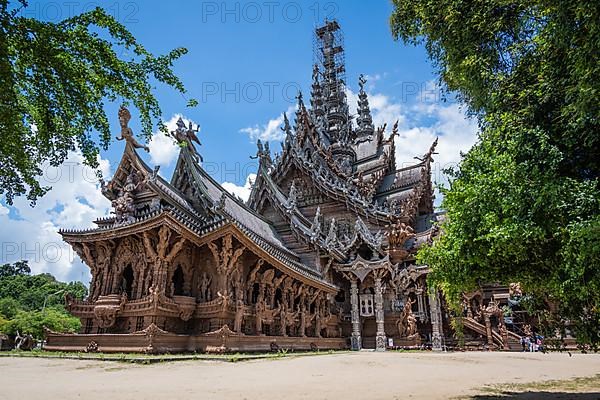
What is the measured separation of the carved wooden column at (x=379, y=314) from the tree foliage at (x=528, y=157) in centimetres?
1535

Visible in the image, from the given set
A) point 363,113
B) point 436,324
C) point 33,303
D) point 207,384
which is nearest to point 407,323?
point 436,324

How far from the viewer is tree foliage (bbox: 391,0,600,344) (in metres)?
4.16

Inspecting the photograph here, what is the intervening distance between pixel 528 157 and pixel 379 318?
17.5 meters

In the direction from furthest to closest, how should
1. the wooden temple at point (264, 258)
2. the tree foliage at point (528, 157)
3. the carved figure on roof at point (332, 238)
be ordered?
the carved figure on roof at point (332, 238) → the wooden temple at point (264, 258) → the tree foliage at point (528, 157)

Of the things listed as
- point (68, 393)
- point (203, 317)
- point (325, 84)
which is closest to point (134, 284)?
point (203, 317)

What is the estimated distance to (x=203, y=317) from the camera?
43.7 feet

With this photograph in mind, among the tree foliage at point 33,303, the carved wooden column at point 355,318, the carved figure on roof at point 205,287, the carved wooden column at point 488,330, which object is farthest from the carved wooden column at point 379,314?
the tree foliage at point 33,303

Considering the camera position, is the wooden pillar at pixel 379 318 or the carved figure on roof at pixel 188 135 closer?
the carved figure on roof at pixel 188 135

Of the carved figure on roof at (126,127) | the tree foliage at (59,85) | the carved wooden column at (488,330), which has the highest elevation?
the carved figure on roof at (126,127)

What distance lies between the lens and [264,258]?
14852 millimetres

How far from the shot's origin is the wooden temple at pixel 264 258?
12914 millimetres

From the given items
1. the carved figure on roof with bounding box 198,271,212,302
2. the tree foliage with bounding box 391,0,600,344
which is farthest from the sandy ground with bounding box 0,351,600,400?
the carved figure on roof with bounding box 198,271,212,302

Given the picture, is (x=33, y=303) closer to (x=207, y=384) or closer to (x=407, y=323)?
(x=407, y=323)

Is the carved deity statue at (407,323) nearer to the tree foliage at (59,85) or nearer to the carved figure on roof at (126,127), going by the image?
the carved figure on roof at (126,127)
